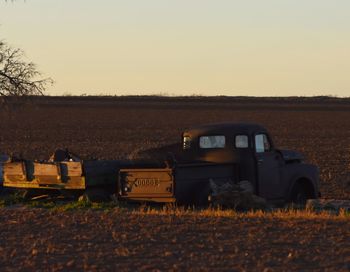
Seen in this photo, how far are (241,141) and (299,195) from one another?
1.89 metres

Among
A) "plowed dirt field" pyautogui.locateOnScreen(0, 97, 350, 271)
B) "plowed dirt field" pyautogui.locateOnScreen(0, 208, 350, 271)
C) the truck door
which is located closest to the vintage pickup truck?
the truck door

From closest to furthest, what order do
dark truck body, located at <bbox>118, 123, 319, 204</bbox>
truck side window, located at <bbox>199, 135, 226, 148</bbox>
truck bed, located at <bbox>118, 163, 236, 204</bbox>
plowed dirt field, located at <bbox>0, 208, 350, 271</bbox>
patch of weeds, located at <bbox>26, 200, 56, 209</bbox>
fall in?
1. plowed dirt field, located at <bbox>0, 208, 350, 271</bbox>
2. truck bed, located at <bbox>118, 163, 236, 204</bbox>
3. dark truck body, located at <bbox>118, 123, 319, 204</bbox>
4. patch of weeds, located at <bbox>26, 200, 56, 209</bbox>
5. truck side window, located at <bbox>199, 135, 226, 148</bbox>

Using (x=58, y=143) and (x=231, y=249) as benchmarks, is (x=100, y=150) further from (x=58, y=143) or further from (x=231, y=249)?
(x=231, y=249)

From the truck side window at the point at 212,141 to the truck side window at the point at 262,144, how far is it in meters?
0.69

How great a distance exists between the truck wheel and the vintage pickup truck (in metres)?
0.02

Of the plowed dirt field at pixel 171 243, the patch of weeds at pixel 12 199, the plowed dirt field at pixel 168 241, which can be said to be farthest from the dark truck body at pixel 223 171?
the patch of weeds at pixel 12 199

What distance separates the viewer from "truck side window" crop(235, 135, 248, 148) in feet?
62.8

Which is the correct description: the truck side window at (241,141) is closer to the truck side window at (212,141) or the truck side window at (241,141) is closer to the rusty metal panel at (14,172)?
the truck side window at (212,141)

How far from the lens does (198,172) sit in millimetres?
18078

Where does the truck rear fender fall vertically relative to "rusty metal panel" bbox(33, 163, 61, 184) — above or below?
below

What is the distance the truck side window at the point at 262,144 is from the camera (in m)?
19.2

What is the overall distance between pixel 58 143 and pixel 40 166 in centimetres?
2537

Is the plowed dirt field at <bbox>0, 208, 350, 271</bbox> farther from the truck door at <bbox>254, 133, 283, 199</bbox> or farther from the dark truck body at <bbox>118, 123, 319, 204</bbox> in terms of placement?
the truck door at <bbox>254, 133, 283, 199</bbox>

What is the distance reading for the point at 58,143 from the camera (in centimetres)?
4488
